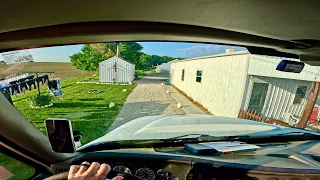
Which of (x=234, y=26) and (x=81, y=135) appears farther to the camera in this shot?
(x=81, y=135)

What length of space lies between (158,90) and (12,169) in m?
1.49

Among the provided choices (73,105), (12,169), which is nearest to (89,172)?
(73,105)

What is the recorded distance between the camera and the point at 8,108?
1757 mm

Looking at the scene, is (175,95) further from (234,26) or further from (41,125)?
(41,125)

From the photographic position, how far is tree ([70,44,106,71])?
179 cm

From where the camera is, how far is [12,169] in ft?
6.20

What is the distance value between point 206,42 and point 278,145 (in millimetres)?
1285

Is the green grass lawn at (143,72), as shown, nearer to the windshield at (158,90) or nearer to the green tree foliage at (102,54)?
the windshield at (158,90)

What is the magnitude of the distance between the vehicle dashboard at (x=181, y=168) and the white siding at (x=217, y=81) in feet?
2.11

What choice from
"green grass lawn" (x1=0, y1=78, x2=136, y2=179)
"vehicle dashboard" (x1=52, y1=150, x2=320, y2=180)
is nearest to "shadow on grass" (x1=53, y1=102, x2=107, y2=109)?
"green grass lawn" (x1=0, y1=78, x2=136, y2=179)

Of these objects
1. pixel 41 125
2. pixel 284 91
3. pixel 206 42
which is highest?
pixel 206 42

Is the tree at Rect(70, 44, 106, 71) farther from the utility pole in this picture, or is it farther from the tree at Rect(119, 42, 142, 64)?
the utility pole

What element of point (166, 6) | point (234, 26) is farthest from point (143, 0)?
point (234, 26)

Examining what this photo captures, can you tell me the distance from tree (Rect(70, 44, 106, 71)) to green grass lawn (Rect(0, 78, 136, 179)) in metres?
0.14
